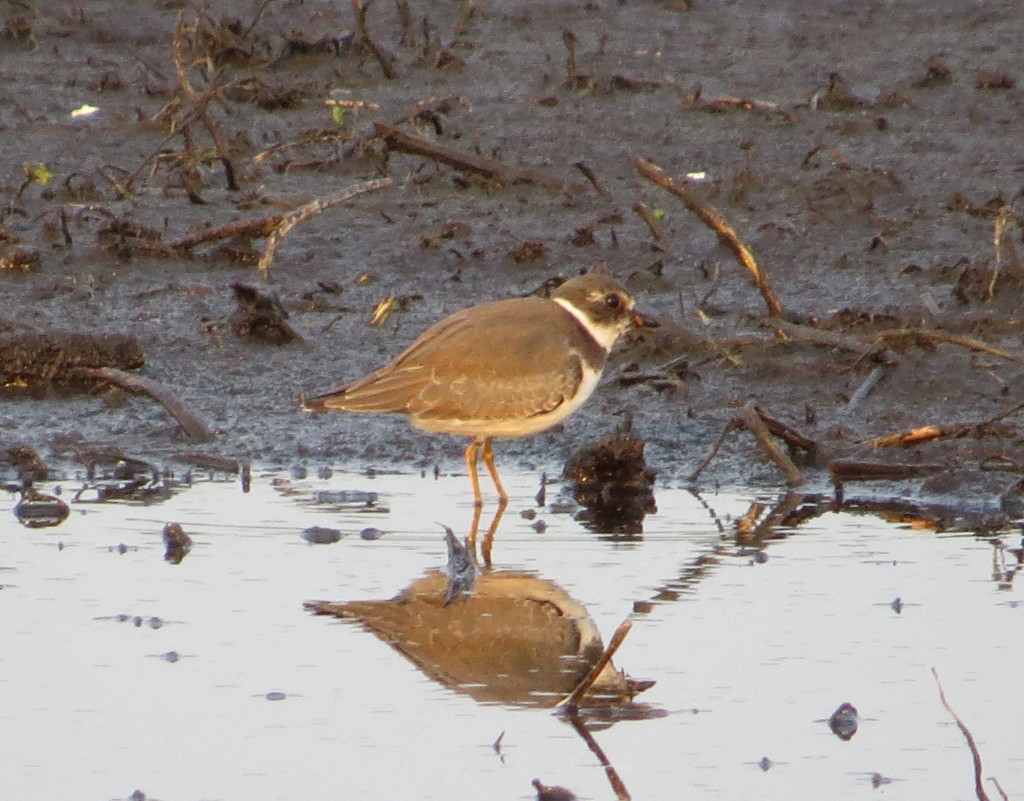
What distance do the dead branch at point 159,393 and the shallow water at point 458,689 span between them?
734mm

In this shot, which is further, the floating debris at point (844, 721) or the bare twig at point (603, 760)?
the floating debris at point (844, 721)

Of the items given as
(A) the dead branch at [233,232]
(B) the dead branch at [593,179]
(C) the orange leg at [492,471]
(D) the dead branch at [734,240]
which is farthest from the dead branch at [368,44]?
(C) the orange leg at [492,471]

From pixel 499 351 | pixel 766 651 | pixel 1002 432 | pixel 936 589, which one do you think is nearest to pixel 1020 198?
pixel 1002 432

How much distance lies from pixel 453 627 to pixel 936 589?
4.97 feet

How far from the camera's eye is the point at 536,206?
1116cm

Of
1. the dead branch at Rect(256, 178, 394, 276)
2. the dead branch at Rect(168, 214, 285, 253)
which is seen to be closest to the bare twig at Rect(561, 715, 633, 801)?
the dead branch at Rect(256, 178, 394, 276)

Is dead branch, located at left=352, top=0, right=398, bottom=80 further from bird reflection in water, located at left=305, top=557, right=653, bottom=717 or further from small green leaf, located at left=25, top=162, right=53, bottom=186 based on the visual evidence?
bird reflection in water, located at left=305, top=557, right=653, bottom=717

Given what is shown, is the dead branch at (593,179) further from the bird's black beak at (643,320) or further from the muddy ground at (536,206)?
the bird's black beak at (643,320)

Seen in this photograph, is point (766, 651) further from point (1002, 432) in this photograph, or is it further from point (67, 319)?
point (67, 319)

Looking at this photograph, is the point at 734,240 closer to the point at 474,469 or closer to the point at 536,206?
the point at 474,469

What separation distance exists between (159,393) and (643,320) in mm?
1997

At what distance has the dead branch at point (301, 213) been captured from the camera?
954cm

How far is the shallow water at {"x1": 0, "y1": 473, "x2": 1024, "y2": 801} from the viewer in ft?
15.3

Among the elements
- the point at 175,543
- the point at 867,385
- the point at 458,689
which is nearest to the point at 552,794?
the point at 458,689
